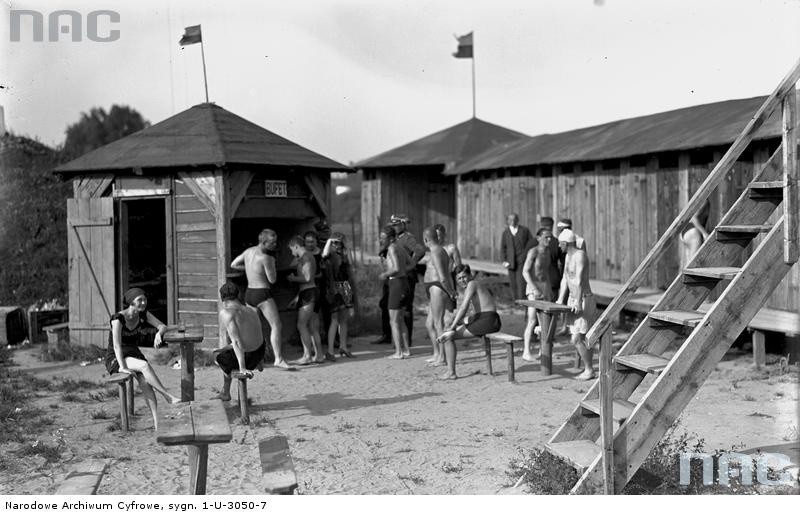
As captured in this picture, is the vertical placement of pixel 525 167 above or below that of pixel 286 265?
above

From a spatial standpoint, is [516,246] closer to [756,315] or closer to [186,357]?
[756,315]

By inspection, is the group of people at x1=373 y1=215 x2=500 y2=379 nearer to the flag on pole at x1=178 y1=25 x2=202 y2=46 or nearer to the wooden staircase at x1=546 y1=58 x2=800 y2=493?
the wooden staircase at x1=546 y1=58 x2=800 y2=493

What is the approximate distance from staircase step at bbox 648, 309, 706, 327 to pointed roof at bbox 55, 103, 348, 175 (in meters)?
7.19

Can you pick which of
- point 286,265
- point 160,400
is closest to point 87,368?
point 160,400

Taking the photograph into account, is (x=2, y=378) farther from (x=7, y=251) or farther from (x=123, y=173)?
(x=7, y=251)

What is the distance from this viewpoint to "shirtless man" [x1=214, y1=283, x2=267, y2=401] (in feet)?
29.4

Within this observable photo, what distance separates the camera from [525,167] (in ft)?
67.6

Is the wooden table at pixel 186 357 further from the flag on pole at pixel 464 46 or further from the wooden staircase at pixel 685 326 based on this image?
the flag on pole at pixel 464 46

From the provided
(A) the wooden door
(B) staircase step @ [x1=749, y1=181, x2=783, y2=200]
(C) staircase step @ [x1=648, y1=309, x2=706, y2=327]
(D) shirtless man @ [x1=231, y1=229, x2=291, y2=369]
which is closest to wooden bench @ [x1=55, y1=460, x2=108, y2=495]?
(C) staircase step @ [x1=648, y1=309, x2=706, y2=327]

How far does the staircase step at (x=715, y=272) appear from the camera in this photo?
20.0 feet

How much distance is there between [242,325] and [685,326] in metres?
4.64

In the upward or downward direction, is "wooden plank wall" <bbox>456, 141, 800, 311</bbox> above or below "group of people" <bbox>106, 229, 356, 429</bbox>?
above

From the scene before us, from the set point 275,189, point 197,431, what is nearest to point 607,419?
point 197,431
